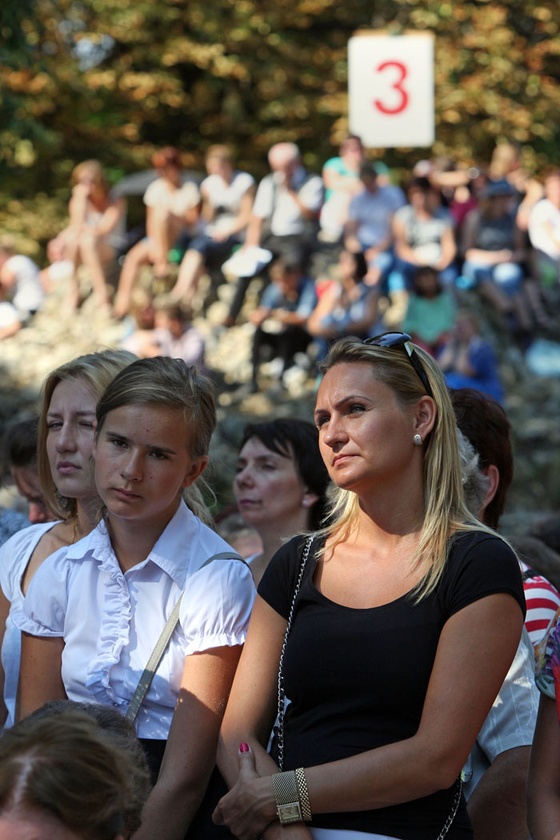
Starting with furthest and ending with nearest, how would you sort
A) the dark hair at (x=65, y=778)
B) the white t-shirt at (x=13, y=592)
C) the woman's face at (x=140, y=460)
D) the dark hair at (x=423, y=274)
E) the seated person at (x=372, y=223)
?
the seated person at (x=372, y=223) < the dark hair at (x=423, y=274) < the white t-shirt at (x=13, y=592) < the woman's face at (x=140, y=460) < the dark hair at (x=65, y=778)

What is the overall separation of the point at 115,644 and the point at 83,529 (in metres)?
0.65

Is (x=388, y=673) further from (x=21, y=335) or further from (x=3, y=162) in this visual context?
(x=21, y=335)

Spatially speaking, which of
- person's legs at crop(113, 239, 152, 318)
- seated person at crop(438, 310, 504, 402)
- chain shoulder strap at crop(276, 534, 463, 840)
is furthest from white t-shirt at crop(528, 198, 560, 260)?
chain shoulder strap at crop(276, 534, 463, 840)

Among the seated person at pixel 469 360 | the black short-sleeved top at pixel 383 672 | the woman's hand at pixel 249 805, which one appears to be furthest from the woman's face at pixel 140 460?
the seated person at pixel 469 360

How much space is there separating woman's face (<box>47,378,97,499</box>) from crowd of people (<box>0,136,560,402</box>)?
800 cm

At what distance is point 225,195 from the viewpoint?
14.0 m

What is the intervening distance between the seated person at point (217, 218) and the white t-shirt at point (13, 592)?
1031 centimetres

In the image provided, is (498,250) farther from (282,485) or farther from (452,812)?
(452,812)

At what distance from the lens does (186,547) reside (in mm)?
3357

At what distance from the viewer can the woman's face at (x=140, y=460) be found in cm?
326

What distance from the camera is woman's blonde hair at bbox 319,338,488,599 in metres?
3.01

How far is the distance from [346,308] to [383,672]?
10.00 meters

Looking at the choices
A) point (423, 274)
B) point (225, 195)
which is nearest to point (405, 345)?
point (423, 274)

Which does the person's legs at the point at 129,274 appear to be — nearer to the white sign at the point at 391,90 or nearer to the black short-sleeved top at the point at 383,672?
the white sign at the point at 391,90
